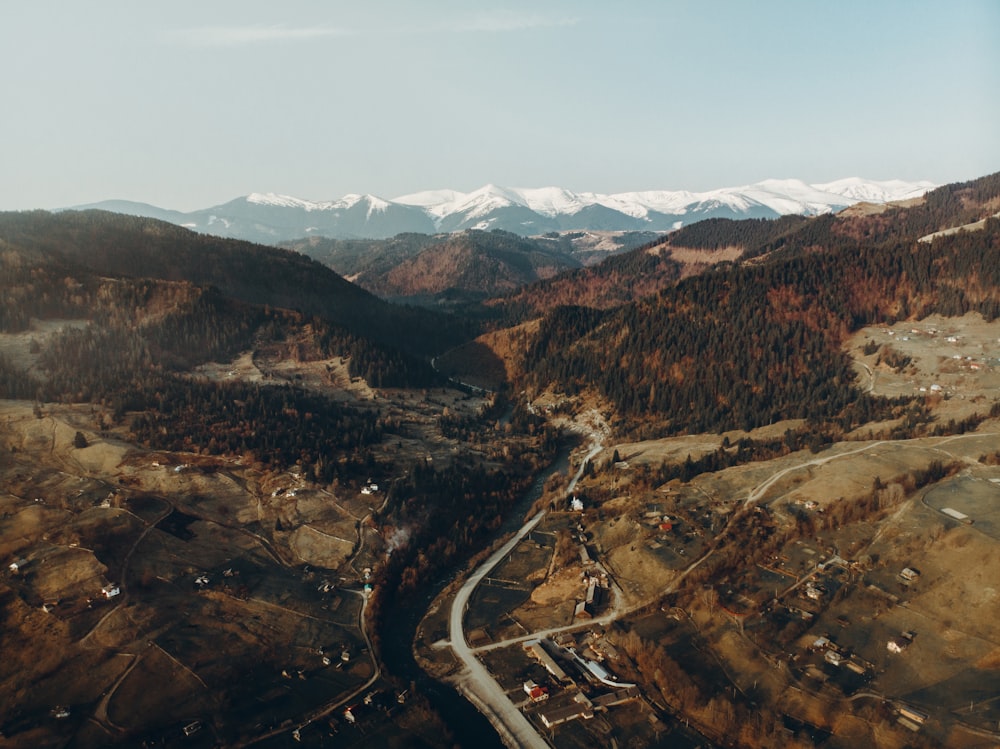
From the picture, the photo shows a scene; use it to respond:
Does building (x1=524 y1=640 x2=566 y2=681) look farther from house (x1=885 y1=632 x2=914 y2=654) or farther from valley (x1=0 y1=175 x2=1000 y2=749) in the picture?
house (x1=885 y1=632 x2=914 y2=654)

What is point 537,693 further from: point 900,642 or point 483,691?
point 900,642

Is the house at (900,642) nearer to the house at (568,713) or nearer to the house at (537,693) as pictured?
the house at (568,713)

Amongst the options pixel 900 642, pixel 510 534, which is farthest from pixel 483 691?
pixel 900 642

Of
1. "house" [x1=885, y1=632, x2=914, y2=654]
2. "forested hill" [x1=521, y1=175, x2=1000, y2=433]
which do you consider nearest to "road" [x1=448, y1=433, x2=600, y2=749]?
"house" [x1=885, y1=632, x2=914, y2=654]

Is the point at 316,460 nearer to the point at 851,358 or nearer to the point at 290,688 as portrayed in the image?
the point at 290,688

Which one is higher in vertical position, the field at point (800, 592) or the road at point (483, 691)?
the field at point (800, 592)

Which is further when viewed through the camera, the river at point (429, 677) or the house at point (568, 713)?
the house at point (568, 713)

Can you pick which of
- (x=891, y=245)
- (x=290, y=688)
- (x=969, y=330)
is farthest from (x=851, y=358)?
(x=290, y=688)

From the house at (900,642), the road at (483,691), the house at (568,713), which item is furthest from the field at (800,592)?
the road at (483,691)
